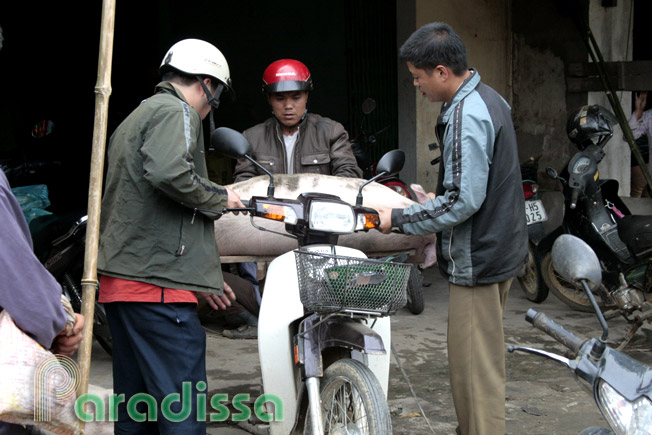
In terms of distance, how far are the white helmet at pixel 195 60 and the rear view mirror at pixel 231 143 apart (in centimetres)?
22

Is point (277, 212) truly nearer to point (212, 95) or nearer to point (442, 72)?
point (212, 95)

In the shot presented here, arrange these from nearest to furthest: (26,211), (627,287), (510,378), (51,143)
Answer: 1. (510,378)
2. (627,287)
3. (26,211)
4. (51,143)

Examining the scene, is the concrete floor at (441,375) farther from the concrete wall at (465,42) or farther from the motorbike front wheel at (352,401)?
the concrete wall at (465,42)

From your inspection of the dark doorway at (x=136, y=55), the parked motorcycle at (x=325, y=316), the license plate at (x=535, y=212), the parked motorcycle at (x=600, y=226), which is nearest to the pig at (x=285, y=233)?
the parked motorcycle at (x=325, y=316)

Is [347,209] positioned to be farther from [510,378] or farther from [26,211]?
[26,211]

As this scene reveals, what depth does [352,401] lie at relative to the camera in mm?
2736

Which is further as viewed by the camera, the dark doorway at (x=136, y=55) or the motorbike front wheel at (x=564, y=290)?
the dark doorway at (x=136, y=55)

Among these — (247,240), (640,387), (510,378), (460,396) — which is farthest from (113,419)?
(510,378)

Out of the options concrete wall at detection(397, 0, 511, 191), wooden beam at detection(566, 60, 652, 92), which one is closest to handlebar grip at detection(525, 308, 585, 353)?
concrete wall at detection(397, 0, 511, 191)

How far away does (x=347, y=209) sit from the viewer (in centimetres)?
295

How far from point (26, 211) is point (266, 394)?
3.33 metres

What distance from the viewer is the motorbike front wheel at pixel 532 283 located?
21.5ft

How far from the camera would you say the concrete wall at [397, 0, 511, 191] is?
7703 millimetres

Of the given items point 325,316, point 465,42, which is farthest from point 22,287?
point 465,42
